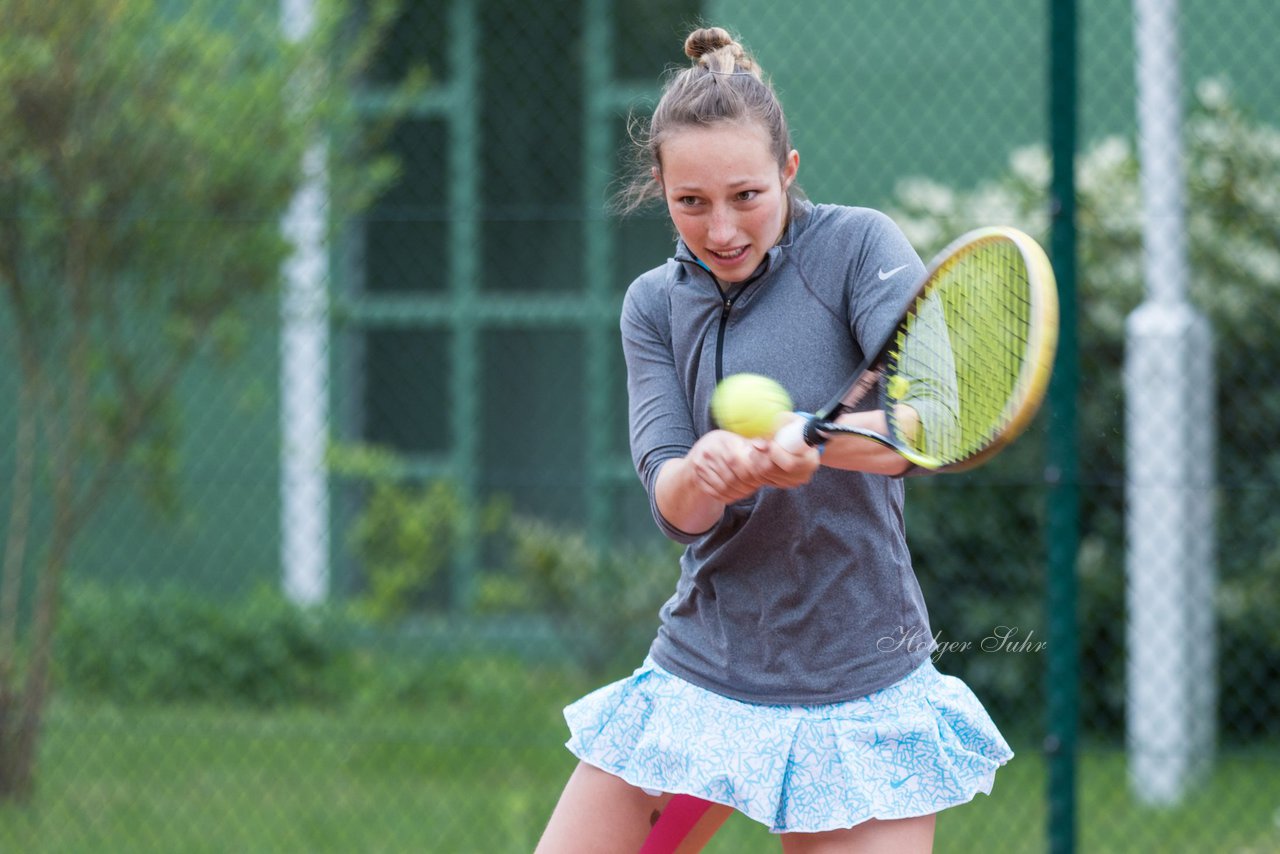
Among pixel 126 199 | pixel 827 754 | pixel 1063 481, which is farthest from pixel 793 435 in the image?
pixel 126 199

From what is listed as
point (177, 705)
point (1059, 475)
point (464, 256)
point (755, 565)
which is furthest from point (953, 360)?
point (464, 256)

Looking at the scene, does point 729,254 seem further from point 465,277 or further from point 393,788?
point 465,277

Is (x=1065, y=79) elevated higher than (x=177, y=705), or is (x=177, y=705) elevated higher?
(x=1065, y=79)

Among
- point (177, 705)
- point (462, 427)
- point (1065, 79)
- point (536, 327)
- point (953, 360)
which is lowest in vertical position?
point (177, 705)

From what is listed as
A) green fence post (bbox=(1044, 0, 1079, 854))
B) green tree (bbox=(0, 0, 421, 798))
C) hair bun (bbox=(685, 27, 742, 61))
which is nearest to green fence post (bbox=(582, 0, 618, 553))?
green tree (bbox=(0, 0, 421, 798))

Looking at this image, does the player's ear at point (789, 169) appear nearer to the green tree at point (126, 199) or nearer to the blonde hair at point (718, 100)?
the blonde hair at point (718, 100)

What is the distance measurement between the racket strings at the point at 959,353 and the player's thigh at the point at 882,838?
18.3 inches

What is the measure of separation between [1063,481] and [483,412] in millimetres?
3196

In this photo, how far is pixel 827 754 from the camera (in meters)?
2.03

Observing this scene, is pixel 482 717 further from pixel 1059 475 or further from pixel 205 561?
pixel 1059 475

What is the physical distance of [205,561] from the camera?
6.08m

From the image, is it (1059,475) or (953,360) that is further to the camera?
(1059,475)

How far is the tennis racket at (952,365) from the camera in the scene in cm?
193

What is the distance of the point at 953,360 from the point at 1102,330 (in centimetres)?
306
